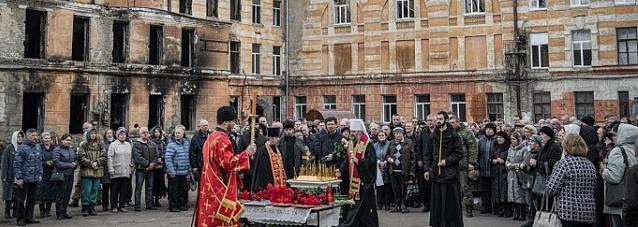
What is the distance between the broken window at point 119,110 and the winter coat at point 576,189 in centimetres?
2161

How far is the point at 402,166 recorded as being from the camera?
1477 cm

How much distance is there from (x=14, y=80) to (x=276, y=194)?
1741cm

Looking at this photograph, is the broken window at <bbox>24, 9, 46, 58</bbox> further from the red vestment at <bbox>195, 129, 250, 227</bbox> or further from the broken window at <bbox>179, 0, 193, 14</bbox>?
the red vestment at <bbox>195, 129, 250, 227</bbox>

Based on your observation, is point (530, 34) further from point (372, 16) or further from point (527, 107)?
point (372, 16)

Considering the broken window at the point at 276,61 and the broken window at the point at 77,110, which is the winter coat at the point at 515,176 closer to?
the broken window at the point at 77,110

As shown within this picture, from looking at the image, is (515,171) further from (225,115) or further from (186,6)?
(186,6)

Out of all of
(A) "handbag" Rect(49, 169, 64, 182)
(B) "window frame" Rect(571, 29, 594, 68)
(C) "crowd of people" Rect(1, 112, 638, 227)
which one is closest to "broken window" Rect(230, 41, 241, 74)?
(C) "crowd of people" Rect(1, 112, 638, 227)

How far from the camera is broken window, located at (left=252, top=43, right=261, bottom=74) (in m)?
35.5

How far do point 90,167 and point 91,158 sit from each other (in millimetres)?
233

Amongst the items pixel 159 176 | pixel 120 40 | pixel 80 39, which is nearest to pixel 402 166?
pixel 159 176

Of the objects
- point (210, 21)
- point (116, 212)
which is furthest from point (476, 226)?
point (210, 21)

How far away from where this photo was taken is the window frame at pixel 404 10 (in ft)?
109

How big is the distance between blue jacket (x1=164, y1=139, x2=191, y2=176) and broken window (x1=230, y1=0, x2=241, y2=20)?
20.2m

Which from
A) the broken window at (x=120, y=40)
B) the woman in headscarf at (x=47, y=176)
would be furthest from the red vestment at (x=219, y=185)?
the broken window at (x=120, y=40)
